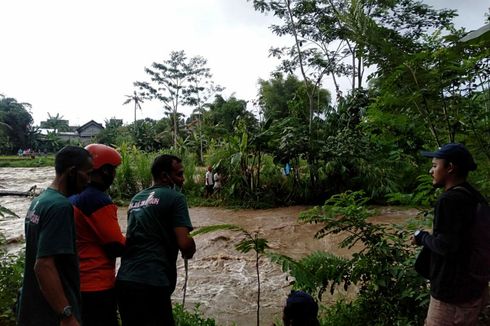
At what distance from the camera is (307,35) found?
17.1 meters

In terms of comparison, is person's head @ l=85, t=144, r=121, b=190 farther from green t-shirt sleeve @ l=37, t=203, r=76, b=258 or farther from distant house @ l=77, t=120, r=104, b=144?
distant house @ l=77, t=120, r=104, b=144

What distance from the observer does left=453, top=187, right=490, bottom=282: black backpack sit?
1970 mm

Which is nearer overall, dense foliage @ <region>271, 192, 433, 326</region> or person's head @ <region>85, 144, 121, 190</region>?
person's head @ <region>85, 144, 121, 190</region>

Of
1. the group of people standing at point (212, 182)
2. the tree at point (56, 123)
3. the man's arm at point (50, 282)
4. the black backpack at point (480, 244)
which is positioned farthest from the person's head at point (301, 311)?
the tree at point (56, 123)

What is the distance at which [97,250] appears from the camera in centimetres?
232

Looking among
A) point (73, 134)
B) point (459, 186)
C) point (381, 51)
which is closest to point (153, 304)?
point (459, 186)

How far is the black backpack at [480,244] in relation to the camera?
1970 mm

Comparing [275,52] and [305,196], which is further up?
[275,52]

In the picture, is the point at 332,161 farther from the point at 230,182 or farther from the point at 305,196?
the point at 230,182

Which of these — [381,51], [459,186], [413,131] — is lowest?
[459,186]

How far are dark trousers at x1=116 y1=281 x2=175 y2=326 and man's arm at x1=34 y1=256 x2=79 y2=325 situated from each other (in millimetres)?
494

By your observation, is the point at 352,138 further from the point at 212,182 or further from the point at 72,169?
the point at 72,169

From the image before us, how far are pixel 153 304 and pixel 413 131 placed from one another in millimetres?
2531

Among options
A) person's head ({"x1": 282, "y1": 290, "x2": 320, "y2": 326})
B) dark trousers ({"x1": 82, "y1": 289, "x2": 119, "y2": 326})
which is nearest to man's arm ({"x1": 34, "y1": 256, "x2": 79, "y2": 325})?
dark trousers ({"x1": 82, "y1": 289, "x2": 119, "y2": 326})
